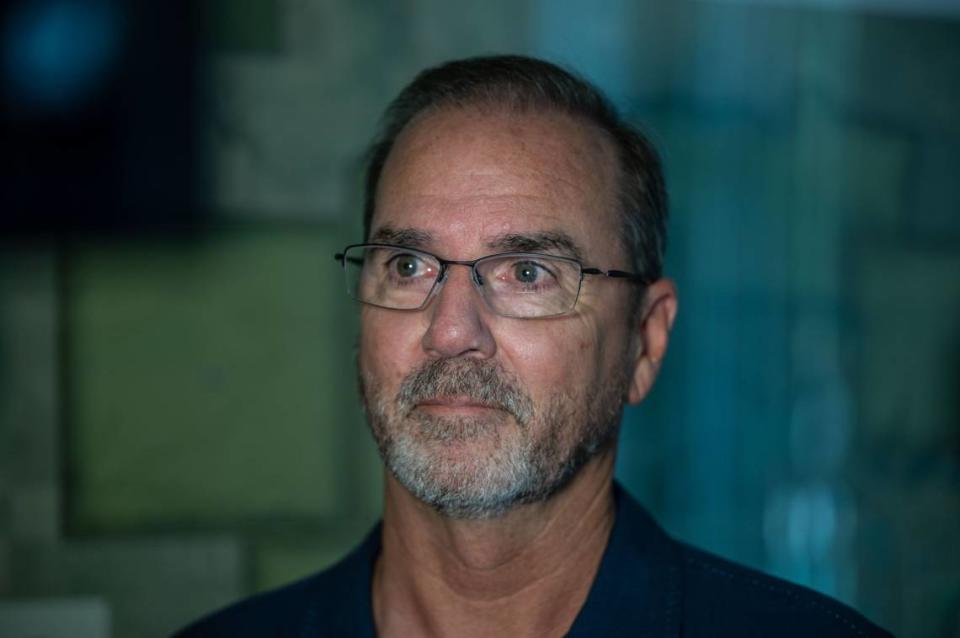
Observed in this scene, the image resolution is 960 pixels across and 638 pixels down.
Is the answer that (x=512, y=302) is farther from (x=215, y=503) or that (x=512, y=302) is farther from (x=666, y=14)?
(x=666, y=14)

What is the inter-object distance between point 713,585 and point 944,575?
136 cm

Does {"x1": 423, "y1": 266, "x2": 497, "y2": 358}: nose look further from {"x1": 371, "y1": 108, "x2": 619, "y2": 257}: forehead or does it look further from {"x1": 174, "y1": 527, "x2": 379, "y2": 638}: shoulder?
{"x1": 174, "y1": 527, "x2": 379, "y2": 638}: shoulder

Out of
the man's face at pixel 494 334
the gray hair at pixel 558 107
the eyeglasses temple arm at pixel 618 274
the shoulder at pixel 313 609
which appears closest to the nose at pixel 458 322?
the man's face at pixel 494 334

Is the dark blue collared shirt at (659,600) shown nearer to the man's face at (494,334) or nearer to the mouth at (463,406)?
the man's face at (494,334)

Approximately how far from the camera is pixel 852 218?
296 cm

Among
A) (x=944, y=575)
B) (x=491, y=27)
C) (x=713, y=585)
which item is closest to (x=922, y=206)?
(x=944, y=575)

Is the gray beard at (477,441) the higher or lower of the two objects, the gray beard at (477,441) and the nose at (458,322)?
the lower

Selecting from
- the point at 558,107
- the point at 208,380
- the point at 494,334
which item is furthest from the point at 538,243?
the point at 208,380

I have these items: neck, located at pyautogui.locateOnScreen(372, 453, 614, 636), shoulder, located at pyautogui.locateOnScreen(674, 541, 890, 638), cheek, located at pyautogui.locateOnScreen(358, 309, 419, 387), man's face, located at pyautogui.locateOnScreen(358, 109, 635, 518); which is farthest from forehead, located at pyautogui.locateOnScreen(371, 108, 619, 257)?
shoulder, located at pyautogui.locateOnScreen(674, 541, 890, 638)

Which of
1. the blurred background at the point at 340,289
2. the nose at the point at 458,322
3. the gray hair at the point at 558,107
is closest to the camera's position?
the nose at the point at 458,322

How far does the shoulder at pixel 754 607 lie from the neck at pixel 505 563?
6.7 inches

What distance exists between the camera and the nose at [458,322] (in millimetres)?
1782

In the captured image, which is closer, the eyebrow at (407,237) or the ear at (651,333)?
the eyebrow at (407,237)

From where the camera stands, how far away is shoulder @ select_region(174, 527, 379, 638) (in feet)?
6.44
